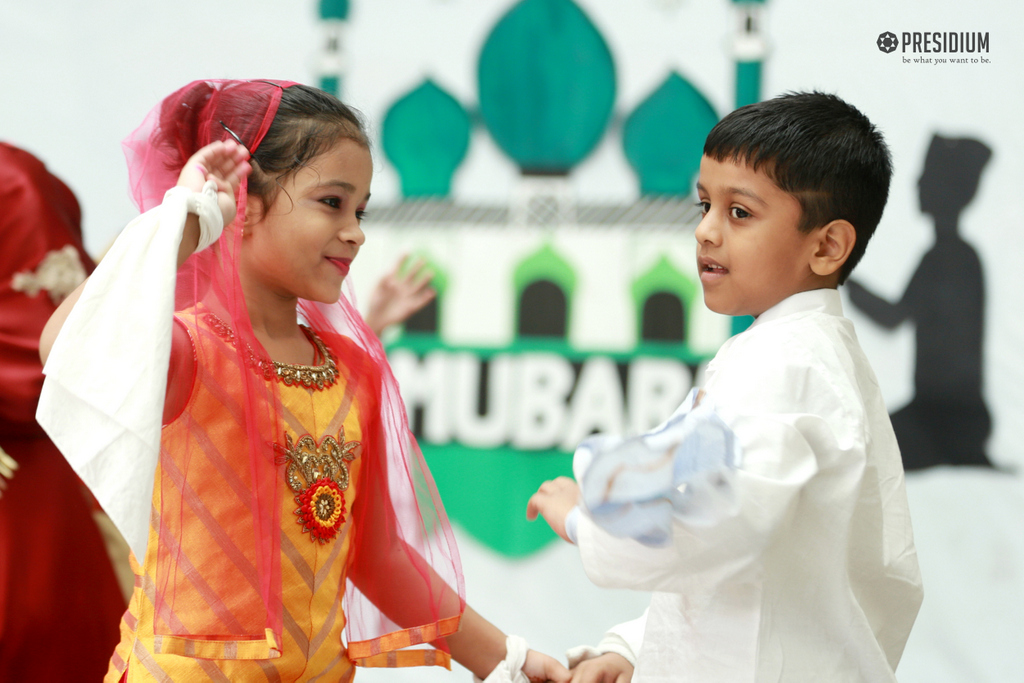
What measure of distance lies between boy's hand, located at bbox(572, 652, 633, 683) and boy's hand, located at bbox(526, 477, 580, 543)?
0.32 meters

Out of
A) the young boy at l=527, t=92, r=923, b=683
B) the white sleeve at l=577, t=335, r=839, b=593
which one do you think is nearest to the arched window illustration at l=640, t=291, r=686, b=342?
the young boy at l=527, t=92, r=923, b=683

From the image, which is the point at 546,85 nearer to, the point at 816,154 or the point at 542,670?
the point at 816,154

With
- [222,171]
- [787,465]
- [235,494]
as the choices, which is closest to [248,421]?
[235,494]

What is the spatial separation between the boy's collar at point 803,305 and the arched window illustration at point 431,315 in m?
1.57

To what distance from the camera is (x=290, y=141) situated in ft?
3.49

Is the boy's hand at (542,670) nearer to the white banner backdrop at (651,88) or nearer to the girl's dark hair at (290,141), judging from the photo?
the girl's dark hair at (290,141)

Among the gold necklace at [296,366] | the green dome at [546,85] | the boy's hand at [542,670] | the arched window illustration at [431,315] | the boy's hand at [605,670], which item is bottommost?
the boy's hand at [542,670]

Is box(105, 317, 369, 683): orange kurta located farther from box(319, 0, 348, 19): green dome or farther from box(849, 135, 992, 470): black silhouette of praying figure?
box(319, 0, 348, 19): green dome

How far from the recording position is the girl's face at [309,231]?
1.05 metres

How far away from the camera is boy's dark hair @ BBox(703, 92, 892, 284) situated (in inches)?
38.4

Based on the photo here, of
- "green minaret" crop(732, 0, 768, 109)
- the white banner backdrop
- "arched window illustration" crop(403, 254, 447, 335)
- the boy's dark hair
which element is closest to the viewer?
the boy's dark hair

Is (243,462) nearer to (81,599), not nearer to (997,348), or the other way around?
(81,599)

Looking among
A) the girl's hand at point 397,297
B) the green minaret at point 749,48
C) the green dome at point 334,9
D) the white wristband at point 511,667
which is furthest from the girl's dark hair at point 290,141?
the green dome at point 334,9

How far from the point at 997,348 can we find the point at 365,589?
1.78m
